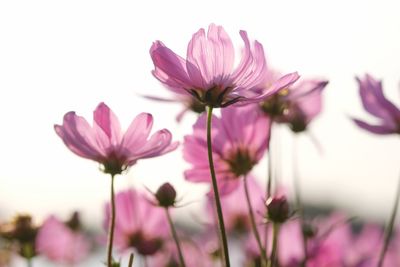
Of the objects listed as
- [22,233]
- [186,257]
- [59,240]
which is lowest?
[186,257]

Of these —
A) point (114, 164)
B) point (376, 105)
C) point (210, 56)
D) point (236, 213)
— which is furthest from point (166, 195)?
point (236, 213)

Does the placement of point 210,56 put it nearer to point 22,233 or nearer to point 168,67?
point 168,67

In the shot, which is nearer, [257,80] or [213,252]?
[257,80]

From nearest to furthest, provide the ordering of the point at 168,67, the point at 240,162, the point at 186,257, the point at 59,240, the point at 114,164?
the point at 168,67 < the point at 114,164 < the point at 240,162 < the point at 59,240 < the point at 186,257

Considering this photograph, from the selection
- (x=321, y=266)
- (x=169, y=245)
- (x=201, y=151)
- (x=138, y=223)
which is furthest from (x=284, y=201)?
(x=169, y=245)

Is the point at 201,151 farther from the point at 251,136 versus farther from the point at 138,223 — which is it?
the point at 138,223
